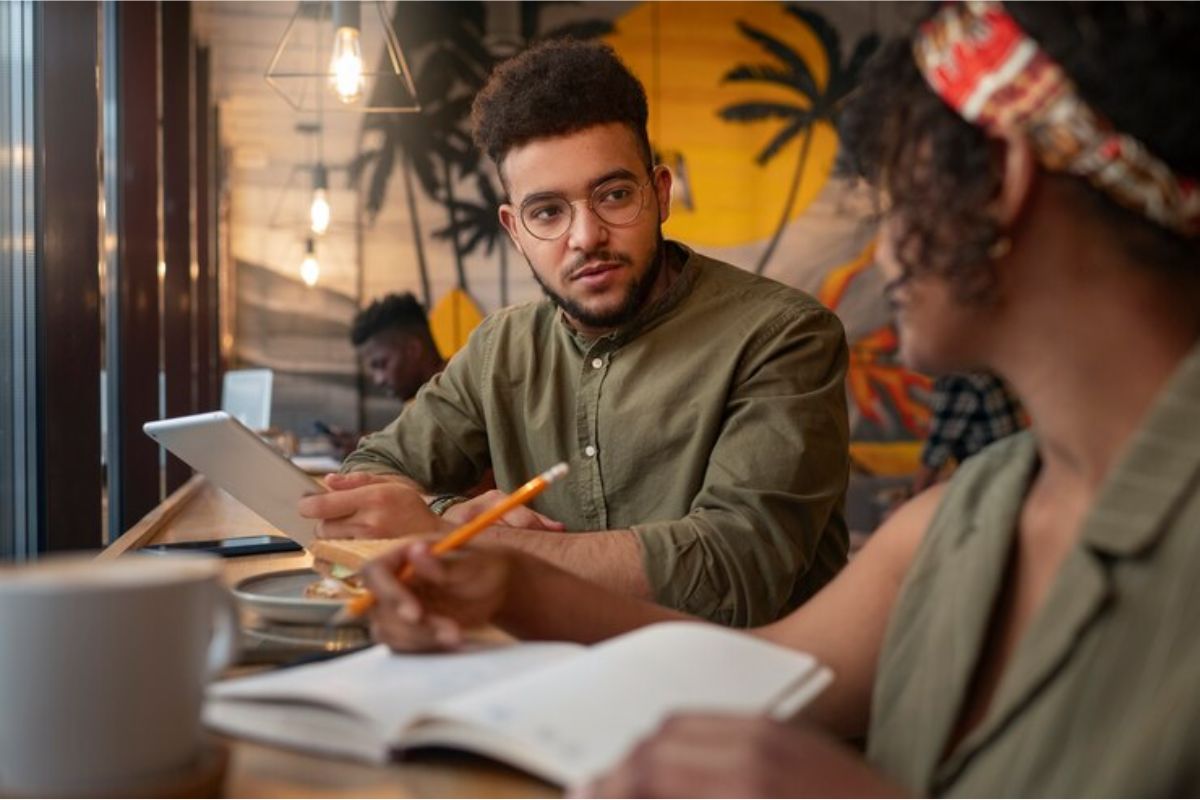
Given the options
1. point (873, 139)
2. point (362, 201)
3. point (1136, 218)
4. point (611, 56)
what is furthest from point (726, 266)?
point (362, 201)

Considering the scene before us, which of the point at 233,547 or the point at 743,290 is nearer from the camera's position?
the point at 233,547

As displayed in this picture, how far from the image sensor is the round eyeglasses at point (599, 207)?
1996 millimetres

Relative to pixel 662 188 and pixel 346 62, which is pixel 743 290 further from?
pixel 346 62

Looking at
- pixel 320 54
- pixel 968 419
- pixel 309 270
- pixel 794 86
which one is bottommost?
pixel 968 419

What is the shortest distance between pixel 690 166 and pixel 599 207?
580 centimetres

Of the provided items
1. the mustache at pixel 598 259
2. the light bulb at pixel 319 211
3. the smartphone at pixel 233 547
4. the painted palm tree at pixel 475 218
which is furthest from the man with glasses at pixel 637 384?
the painted palm tree at pixel 475 218

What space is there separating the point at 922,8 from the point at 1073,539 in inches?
17.3

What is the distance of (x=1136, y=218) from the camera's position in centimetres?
84

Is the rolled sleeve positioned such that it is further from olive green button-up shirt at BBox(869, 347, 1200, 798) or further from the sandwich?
olive green button-up shirt at BBox(869, 347, 1200, 798)

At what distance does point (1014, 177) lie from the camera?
88 cm

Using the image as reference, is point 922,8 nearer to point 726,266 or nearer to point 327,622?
point 327,622

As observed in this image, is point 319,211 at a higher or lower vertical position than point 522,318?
higher

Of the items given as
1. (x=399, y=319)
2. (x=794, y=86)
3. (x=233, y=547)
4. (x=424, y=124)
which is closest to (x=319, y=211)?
(x=424, y=124)

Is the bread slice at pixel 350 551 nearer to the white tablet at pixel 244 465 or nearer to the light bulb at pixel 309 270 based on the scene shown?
the white tablet at pixel 244 465
